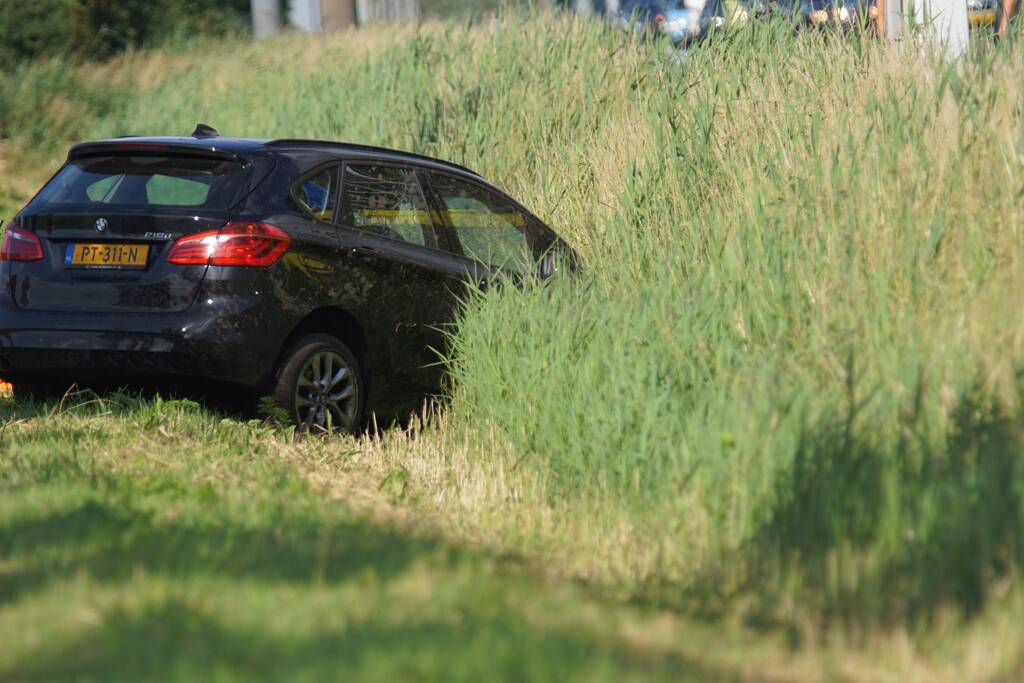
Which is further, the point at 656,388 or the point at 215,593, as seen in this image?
the point at 656,388

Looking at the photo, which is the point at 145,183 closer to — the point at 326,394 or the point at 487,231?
the point at 326,394

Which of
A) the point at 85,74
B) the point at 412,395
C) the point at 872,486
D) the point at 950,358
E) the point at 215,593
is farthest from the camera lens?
the point at 85,74

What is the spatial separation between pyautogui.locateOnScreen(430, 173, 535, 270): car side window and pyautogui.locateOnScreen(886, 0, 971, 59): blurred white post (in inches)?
99.0

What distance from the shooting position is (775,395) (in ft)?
18.7

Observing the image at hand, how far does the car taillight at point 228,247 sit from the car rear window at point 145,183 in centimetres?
17

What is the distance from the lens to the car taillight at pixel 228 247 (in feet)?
24.2

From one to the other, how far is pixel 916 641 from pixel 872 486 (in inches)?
32.4

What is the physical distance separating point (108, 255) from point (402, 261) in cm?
168

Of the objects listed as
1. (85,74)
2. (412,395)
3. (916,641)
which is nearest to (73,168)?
(412,395)

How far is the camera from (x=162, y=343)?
739 cm

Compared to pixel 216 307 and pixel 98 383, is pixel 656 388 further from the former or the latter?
pixel 98 383

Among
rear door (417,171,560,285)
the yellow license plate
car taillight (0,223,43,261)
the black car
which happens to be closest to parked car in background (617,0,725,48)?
rear door (417,171,560,285)

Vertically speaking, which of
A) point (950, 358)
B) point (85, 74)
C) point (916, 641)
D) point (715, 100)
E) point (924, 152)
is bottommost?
point (916, 641)

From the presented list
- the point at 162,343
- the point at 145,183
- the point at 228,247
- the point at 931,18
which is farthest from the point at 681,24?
the point at 162,343
